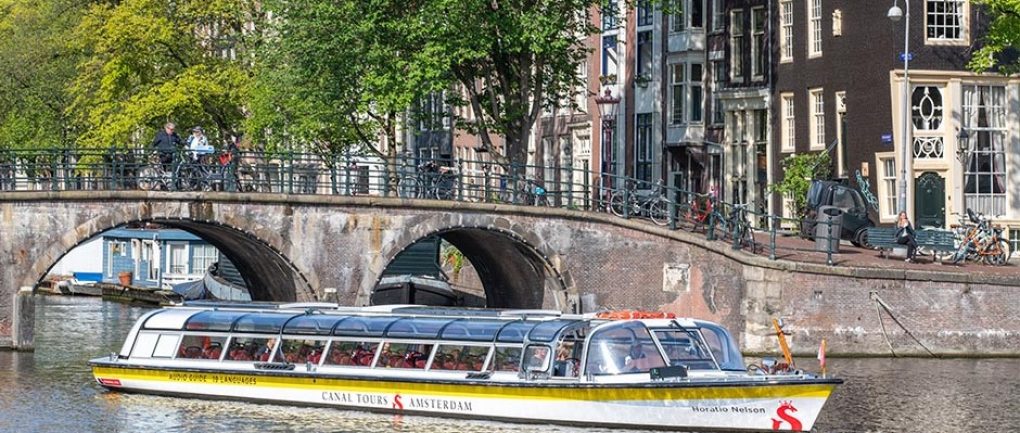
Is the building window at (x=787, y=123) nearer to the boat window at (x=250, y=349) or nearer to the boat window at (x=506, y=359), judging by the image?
the boat window at (x=250, y=349)

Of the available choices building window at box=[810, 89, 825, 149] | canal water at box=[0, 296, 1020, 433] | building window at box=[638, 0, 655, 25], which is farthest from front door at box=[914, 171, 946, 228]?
building window at box=[638, 0, 655, 25]

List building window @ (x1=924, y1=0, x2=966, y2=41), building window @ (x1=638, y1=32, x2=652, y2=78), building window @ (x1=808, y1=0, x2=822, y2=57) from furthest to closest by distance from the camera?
1. building window @ (x1=638, y1=32, x2=652, y2=78)
2. building window @ (x1=808, y1=0, x2=822, y2=57)
3. building window @ (x1=924, y1=0, x2=966, y2=41)

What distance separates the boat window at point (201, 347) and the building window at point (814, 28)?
23.7 meters

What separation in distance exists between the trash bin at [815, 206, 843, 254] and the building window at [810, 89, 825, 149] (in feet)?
26.6

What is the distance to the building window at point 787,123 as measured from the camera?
5894 cm

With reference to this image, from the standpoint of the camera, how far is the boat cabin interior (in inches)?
1319

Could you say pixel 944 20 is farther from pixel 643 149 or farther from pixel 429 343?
pixel 429 343

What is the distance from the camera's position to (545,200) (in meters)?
51.1

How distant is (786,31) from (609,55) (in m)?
9.33

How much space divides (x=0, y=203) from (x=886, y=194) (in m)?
21.9

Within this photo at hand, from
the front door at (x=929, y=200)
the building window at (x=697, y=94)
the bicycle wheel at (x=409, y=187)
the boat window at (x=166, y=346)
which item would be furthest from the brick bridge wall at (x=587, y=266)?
the building window at (x=697, y=94)

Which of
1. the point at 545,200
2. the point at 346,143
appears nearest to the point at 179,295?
the point at 346,143

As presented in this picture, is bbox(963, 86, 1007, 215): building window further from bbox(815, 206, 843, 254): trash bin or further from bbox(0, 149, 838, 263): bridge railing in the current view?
bbox(815, 206, 843, 254): trash bin

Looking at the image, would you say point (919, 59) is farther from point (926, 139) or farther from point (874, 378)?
point (874, 378)
